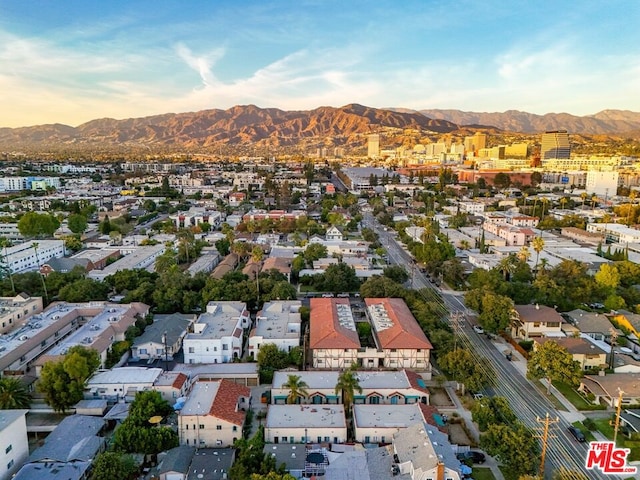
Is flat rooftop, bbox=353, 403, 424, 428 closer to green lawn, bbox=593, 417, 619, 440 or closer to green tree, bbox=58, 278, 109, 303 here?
green lawn, bbox=593, 417, 619, 440

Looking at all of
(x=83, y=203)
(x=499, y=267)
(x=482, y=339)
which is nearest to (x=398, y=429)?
(x=482, y=339)

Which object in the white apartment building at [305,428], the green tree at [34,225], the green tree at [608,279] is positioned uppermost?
the green tree at [34,225]

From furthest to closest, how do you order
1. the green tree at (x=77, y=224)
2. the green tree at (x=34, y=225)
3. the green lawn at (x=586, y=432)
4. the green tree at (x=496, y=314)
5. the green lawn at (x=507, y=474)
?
1. the green tree at (x=77, y=224)
2. the green tree at (x=34, y=225)
3. the green tree at (x=496, y=314)
4. the green lawn at (x=586, y=432)
5. the green lawn at (x=507, y=474)

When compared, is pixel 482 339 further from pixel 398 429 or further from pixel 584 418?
pixel 398 429

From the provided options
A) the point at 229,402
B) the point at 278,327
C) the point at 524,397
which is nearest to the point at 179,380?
the point at 229,402

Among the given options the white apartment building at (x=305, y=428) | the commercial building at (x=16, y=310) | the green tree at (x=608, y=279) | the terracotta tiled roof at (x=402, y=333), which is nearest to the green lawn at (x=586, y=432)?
the terracotta tiled roof at (x=402, y=333)

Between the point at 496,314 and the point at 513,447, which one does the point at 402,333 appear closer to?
the point at 496,314

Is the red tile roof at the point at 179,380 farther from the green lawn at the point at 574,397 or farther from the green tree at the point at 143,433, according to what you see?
the green lawn at the point at 574,397
